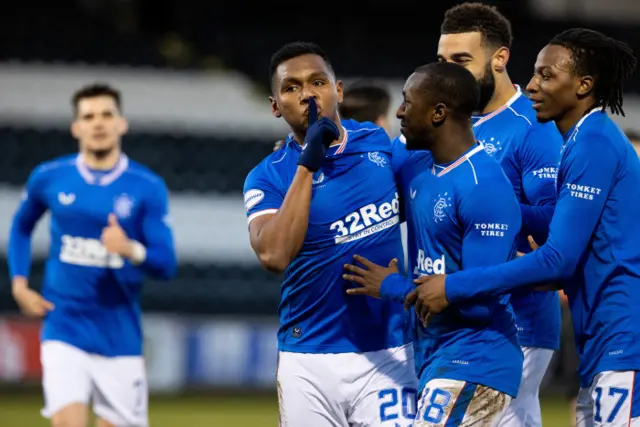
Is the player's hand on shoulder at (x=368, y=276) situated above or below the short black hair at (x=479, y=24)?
below

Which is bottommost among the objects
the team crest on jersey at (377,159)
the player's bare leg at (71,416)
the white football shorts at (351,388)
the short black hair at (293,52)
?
the player's bare leg at (71,416)

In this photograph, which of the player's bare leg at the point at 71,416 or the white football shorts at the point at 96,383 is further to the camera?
the white football shorts at the point at 96,383

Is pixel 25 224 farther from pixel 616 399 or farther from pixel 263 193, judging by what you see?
pixel 616 399

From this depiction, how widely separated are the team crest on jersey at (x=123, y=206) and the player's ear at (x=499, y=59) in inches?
128

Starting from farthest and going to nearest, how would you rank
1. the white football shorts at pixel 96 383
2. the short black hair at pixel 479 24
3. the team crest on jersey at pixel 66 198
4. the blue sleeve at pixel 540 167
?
1. the team crest on jersey at pixel 66 198
2. the white football shorts at pixel 96 383
3. the short black hair at pixel 479 24
4. the blue sleeve at pixel 540 167

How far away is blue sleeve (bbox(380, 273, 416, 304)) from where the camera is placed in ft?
13.2

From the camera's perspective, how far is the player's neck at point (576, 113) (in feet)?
13.1

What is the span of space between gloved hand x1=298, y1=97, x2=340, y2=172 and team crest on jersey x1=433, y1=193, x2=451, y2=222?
47 centimetres

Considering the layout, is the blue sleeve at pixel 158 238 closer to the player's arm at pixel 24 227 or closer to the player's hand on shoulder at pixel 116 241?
the player's hand on shoulder at pixel 116 241

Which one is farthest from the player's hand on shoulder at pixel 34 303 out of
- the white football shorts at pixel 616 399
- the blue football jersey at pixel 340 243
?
the white football shorts at pixel 616 399

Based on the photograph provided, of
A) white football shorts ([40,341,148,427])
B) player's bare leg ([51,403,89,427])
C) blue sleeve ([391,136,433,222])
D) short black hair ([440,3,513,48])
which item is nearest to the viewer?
blue sleeve ([391,136,433,222])

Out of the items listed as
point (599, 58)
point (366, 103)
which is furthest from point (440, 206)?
point (366, 103)

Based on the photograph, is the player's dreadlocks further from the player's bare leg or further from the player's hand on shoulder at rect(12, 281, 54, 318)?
the player's hand on shoulder at rect(12, 281, 54, 318)

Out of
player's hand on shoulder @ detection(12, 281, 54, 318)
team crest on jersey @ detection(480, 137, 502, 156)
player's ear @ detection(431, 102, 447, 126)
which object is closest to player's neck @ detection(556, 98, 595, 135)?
player's ear @ detection(431, 102, 447, 126)
